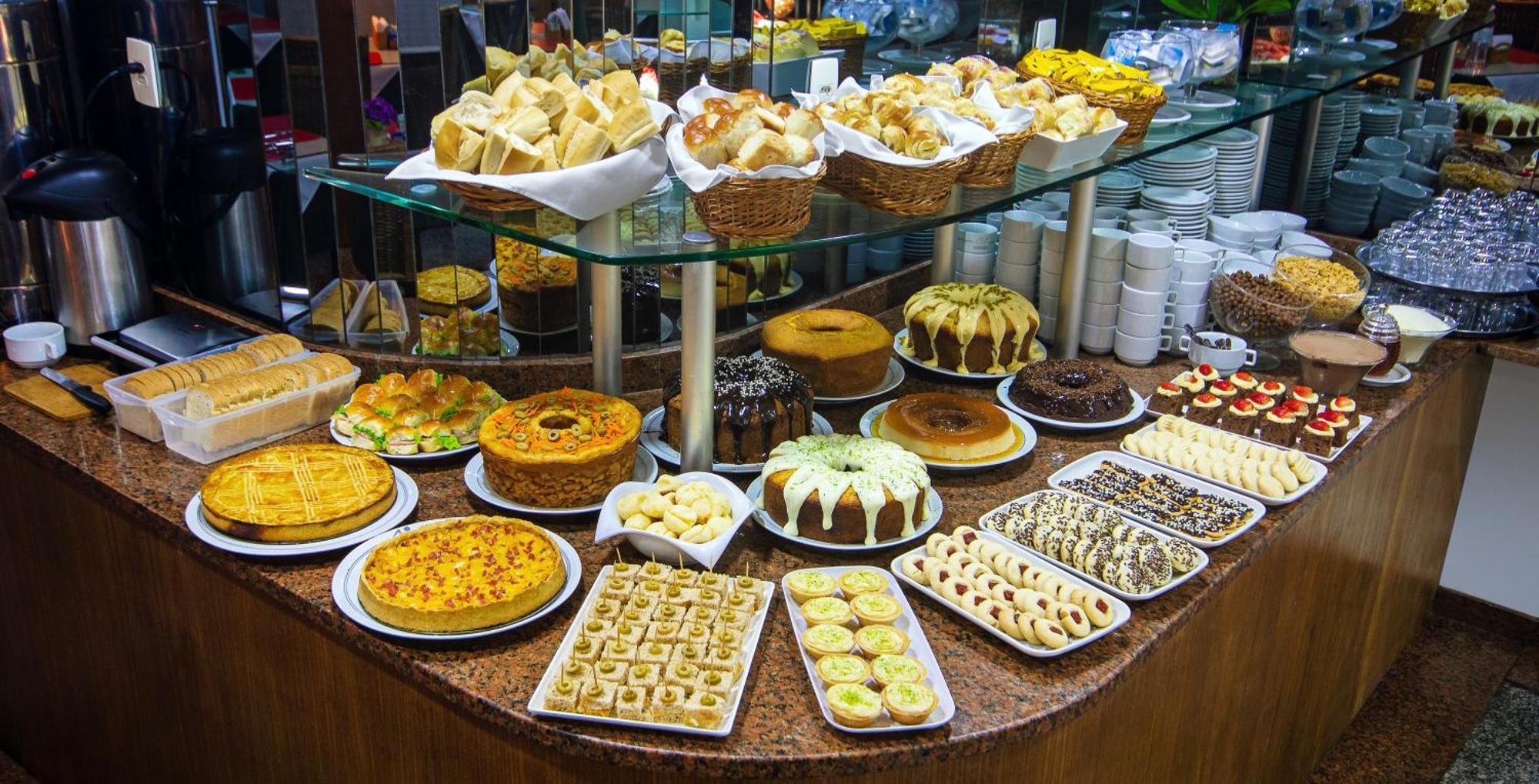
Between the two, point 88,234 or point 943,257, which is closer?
point 88,234

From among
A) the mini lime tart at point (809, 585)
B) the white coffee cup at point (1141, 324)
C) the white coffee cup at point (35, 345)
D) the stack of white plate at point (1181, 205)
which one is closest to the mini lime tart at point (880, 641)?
the mini lime tart at point (809, 585)

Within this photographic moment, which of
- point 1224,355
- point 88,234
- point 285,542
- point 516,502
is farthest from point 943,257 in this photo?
point 88,234

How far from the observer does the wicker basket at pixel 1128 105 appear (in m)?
2.88

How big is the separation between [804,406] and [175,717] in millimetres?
1516

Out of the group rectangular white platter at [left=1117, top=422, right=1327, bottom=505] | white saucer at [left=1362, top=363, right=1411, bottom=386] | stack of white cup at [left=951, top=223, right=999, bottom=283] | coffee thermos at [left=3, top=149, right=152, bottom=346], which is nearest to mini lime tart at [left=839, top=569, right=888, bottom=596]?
rectangular white platter at [left=1117, top=422, right=1327, bottom=505]

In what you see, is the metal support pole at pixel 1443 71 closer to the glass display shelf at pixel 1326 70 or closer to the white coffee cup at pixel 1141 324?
the glass display shelf at pixel 1326 70

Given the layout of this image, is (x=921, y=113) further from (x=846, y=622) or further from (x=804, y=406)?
(x=846, y=622)

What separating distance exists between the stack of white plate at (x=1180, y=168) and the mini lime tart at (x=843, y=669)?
86.3 inches

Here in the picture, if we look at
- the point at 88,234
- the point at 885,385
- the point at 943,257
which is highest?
the point at 88,234

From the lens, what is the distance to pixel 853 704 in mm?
1920

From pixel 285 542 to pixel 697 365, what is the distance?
0.83 meters

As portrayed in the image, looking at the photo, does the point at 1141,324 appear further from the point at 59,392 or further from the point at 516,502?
the point at 59,392

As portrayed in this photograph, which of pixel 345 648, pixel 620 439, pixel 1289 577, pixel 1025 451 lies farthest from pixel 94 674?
pixel 1289 577

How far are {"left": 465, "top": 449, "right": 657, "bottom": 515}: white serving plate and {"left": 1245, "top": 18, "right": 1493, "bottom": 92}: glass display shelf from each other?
2.32 metres
